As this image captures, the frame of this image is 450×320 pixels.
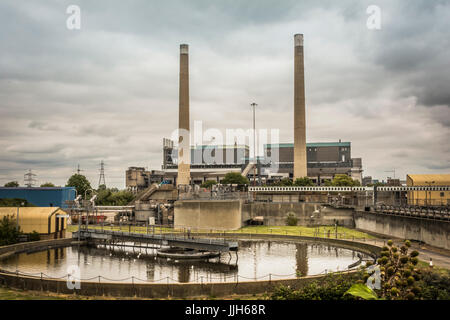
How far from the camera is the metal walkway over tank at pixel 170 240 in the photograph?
3722cm

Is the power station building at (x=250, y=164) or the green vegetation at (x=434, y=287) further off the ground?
the power station building at (x=250, y=164)

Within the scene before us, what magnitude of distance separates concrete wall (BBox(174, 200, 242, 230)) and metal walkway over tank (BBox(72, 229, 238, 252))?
14.5m

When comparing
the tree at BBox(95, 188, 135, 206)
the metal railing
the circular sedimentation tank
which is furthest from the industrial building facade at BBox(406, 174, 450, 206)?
the tree at BBox(95, 188, 135, 206)

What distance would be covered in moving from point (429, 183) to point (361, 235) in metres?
29.4

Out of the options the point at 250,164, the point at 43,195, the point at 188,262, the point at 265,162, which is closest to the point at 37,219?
the point at 188,262

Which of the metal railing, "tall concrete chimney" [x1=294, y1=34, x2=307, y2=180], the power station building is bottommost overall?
the metal railing

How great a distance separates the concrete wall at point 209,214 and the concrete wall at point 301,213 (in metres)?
3.33

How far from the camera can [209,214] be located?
6125 cm

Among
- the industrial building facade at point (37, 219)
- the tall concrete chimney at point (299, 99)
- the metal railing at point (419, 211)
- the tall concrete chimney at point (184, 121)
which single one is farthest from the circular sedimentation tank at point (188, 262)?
the tall concrete chimney at point (299, 99)

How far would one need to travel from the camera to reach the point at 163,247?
44188mm

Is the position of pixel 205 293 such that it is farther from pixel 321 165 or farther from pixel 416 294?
pixel 321 165

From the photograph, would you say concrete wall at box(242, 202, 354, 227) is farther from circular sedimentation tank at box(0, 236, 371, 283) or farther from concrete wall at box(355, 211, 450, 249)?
circular sedimentation tank at box(0, 236, 371, 283)

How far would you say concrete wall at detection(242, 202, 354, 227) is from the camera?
211ft

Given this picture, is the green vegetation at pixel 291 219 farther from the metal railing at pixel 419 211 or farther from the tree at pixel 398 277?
the tree at pixel 398 277
